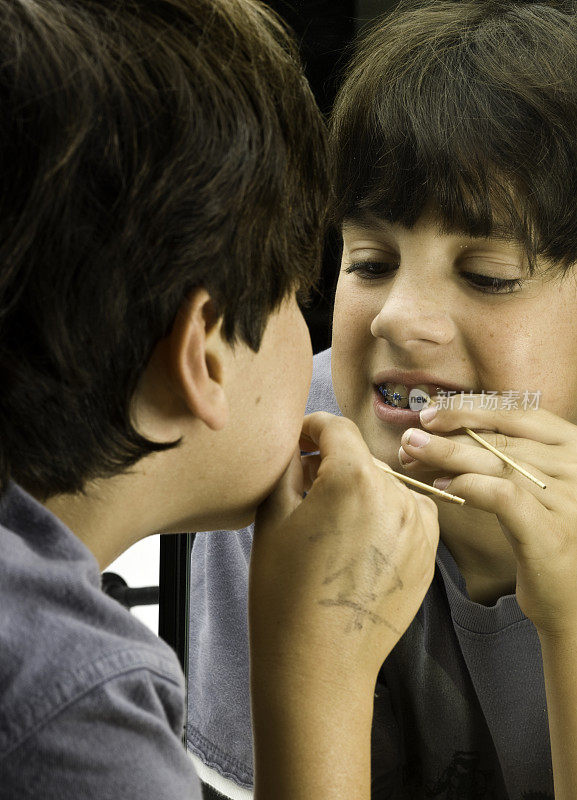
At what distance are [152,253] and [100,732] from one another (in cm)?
23

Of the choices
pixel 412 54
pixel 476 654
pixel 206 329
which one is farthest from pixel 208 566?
pixel 412 54

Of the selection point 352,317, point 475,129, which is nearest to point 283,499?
point 352,317

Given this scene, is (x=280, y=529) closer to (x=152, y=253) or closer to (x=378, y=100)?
(x=152, y=253)

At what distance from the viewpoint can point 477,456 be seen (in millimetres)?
628

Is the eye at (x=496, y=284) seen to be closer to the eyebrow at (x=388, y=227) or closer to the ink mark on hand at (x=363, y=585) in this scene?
the eyebrow at (x=388, y=227)

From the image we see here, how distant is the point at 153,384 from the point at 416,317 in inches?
8.8

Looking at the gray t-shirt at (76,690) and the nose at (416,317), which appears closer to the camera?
the gray t-shirt at (76,690)

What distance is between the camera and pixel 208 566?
2.66 feet

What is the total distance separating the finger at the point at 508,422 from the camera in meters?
0.64

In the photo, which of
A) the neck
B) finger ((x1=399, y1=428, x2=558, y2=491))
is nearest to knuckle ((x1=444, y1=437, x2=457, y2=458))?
finger ((x1=399, y1=428, x2=558, y2=491))

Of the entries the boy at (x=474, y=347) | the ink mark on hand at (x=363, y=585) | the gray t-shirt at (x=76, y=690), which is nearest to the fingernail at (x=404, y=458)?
the boy at (x=474, y=347)

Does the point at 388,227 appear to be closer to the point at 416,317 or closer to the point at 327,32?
the point at 416,317

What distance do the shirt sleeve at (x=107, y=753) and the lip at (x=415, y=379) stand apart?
1.04ft

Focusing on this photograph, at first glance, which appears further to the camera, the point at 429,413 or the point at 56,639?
the point at 429,413
